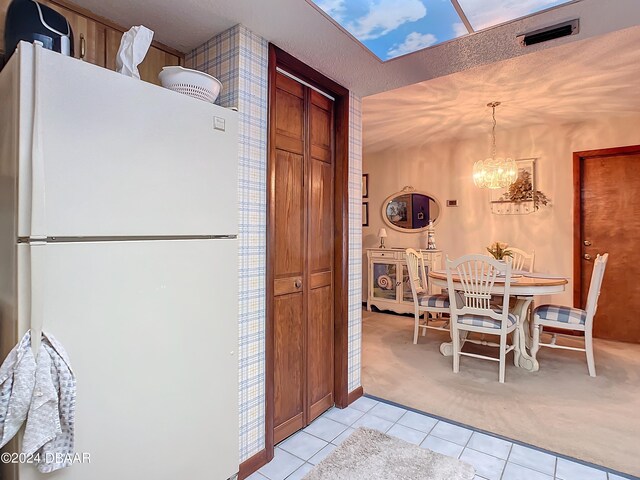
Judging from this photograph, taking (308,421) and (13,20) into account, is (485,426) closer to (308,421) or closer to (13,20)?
(308,421)

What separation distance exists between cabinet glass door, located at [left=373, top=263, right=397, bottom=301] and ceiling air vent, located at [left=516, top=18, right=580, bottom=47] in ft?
11.4

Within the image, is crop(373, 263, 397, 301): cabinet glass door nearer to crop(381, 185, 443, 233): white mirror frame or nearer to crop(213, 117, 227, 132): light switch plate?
crop(381, 185, 443, 233): white mirror frame

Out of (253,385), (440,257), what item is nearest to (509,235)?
(440,257)

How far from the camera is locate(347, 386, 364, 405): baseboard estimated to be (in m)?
2.46

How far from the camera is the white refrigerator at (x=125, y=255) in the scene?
3.09 feet

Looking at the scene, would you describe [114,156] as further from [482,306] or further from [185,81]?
[482,306]

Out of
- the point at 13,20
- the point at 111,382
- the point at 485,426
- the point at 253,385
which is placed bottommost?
the point at 485,426

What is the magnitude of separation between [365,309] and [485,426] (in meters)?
3.29

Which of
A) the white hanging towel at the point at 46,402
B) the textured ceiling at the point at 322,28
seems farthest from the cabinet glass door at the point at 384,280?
the white hanging towel at the point at 46,402

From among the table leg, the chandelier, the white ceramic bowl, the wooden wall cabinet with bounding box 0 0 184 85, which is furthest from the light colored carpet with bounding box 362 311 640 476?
the wooden wall cabinet with bounding box 0 0 184 85

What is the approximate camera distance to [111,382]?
3.56ft

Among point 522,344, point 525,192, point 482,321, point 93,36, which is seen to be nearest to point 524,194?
point 525,192

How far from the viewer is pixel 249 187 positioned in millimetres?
1751

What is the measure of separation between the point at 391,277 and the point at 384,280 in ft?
0.41
